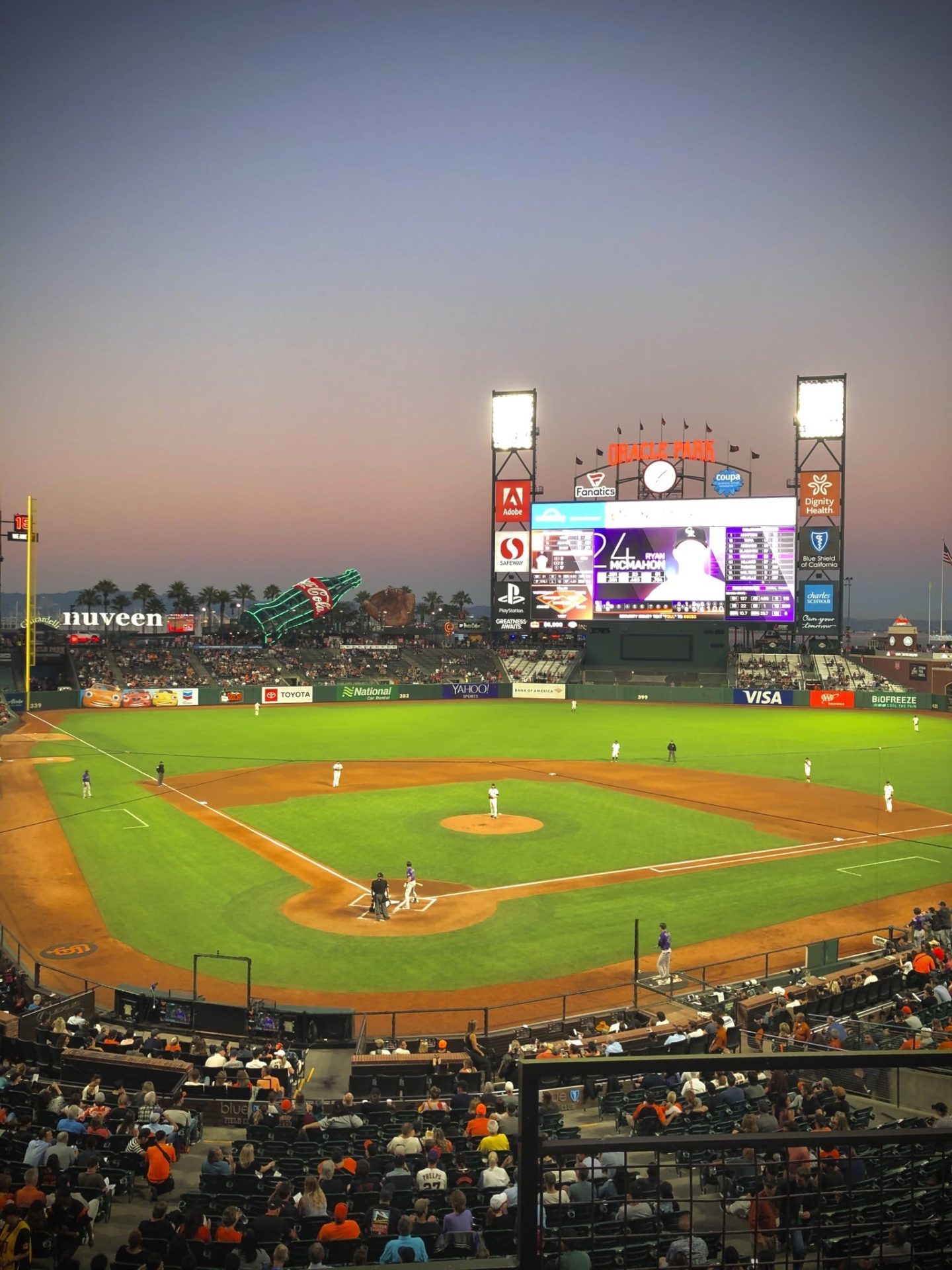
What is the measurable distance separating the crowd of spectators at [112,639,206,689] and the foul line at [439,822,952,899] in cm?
5788

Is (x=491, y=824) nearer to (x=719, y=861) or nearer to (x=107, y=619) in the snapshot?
(x=719, y=861)

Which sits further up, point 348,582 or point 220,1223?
point 348,582

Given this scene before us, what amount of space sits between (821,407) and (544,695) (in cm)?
3361

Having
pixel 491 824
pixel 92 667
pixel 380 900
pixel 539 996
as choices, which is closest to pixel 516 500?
pixel 92 667

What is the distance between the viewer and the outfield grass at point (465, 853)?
72.3 feet

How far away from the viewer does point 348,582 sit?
369 feet

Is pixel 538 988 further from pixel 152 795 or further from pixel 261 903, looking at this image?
pixel 152 795

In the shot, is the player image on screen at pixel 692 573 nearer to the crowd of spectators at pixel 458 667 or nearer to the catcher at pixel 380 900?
the crowd of spectators at pixel 458 667

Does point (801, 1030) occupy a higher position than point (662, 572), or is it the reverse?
point (662, 572)

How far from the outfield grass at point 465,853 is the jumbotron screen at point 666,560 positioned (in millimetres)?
17901

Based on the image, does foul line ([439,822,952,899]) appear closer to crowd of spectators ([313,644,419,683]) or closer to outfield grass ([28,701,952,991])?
outfield grass ([28,701,952,991])

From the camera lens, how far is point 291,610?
3949 inches

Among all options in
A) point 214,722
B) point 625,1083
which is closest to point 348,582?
point 214,722

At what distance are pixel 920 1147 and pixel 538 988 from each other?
673 inches
